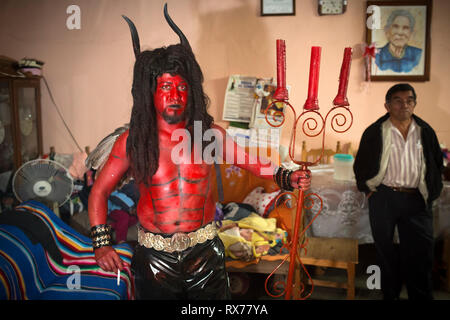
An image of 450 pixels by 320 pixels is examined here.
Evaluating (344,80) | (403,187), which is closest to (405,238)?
(403,187)

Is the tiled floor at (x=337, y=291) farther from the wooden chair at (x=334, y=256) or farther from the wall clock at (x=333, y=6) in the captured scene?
the wall clock at (x=333, y=6)

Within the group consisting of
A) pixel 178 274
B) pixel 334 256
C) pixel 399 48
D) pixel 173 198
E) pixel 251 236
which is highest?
pixel 399 48

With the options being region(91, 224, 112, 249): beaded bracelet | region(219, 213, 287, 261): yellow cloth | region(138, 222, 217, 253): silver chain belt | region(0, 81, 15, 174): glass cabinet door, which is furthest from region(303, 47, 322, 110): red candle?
region(0, 81, 15, 174): glass cabinet door

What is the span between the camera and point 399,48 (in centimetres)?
319

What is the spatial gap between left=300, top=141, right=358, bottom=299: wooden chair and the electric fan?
168cm

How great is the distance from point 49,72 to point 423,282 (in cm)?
325

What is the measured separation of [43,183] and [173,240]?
5.34 feet

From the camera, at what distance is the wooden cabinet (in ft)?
10.6

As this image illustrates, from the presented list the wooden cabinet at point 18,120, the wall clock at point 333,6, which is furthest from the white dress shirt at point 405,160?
the wooden cabinet at point 18,120

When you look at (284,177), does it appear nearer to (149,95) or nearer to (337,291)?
(149,95)

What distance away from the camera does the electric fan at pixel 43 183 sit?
8.86 ft

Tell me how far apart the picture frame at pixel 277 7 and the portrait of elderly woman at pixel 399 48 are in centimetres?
76

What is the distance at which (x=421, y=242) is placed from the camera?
2408mm
